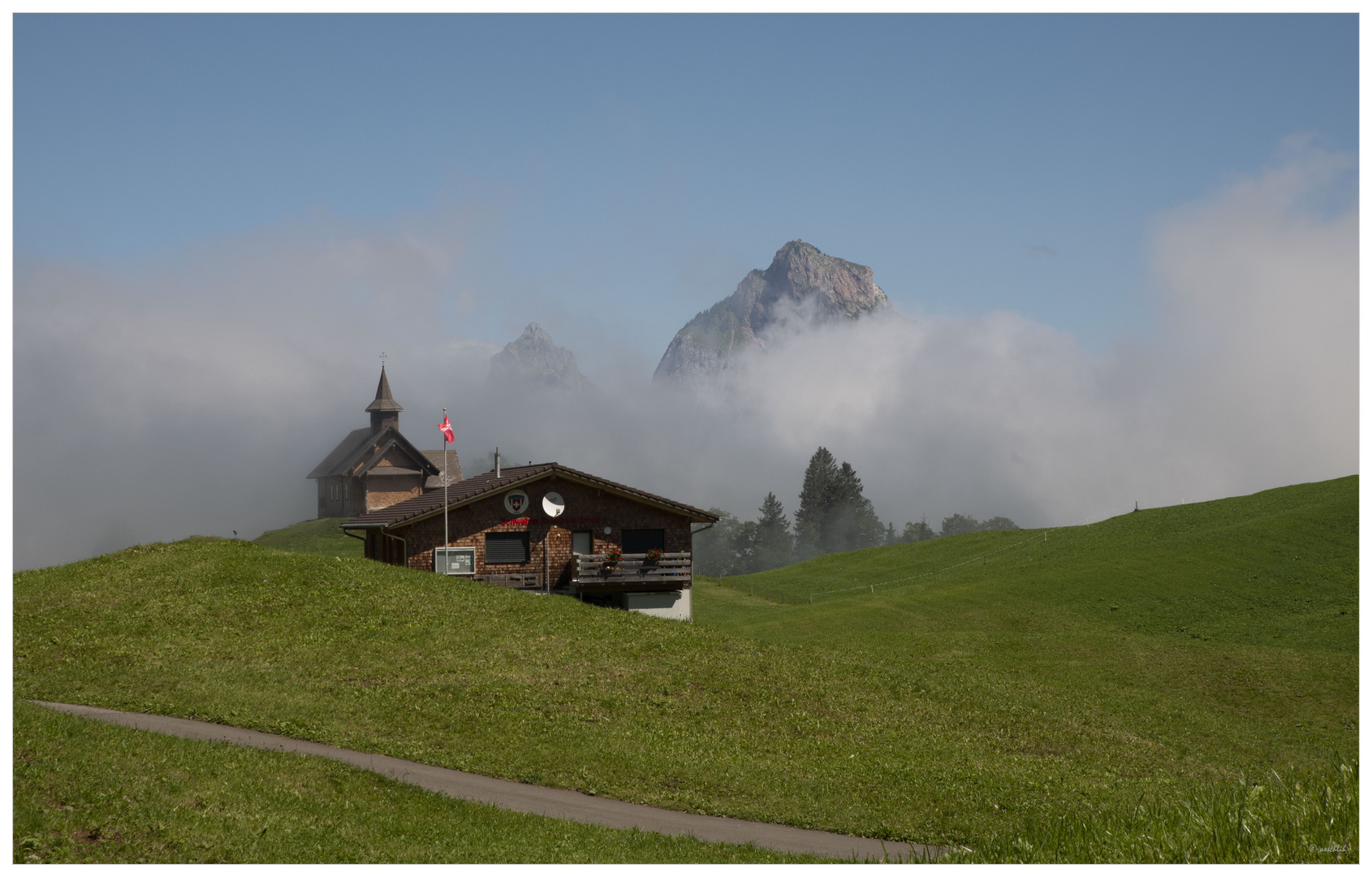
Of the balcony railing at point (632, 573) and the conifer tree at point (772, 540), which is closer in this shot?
the balcony railing at point (632, 573)

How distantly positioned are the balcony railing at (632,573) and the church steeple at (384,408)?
84671 millimetres

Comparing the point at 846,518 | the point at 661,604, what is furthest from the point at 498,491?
the point at 846,518

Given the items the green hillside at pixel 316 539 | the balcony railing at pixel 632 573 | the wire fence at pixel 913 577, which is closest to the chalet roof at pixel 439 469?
the green hillside at pixel 316 539

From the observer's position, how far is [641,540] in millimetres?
48500

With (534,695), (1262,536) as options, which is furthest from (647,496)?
(1262,536)

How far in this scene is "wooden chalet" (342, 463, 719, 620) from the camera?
45844 millimetres

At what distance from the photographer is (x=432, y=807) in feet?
51.1

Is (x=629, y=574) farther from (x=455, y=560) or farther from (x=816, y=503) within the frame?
(x=816, y=503)

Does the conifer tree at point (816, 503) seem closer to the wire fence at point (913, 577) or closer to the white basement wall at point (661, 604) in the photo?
the wire fence at point (913, 577)

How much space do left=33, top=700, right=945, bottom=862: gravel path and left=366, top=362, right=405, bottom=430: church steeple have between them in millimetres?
106442

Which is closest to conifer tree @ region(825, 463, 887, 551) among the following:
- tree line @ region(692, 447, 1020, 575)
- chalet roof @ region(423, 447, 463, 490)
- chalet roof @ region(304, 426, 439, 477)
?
tree line @ region(692, 447, 1020, 575)

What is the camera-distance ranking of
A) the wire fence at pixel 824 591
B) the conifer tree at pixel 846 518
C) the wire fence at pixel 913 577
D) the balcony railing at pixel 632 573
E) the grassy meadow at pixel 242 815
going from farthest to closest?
the conifer tree at pixel 846 518
the wire fence at pixel 913 577
the wire fence at pixel 824 591
the balcony railing at pixel 632 573
the grassy meadow at pixel 242 815

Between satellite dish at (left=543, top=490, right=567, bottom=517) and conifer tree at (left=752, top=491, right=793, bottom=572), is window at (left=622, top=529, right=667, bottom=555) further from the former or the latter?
conifer tree at (left=752, top=491, right=793, bottom=572)

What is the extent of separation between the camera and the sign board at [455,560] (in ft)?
150
